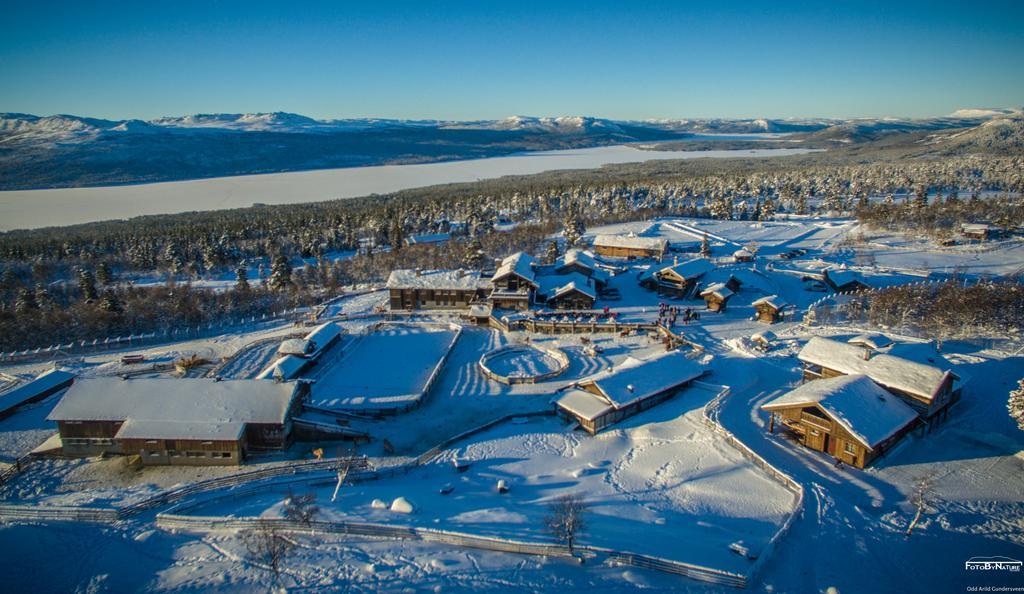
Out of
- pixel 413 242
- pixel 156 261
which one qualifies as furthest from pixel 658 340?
pixel 156 261

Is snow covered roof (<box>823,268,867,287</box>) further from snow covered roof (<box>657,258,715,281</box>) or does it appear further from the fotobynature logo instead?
the fotobynature logo

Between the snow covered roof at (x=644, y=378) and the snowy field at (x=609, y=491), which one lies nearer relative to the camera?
the snowy field at (x=609, y=491)

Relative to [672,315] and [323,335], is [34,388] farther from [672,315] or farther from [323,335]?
[672,315]

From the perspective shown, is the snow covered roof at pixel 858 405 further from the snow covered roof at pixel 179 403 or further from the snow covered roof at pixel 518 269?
the snow covered roof at pixel 518 269

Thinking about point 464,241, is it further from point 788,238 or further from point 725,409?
point 725,409

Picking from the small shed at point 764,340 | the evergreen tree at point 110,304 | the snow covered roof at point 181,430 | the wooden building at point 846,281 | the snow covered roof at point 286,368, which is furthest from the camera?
the wooden building at point 846,281

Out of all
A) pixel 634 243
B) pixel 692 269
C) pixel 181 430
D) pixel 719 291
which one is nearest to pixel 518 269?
pixel 692 269

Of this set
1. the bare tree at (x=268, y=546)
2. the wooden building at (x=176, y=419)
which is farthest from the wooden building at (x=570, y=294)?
the bare tree at (x=268, y=546)
